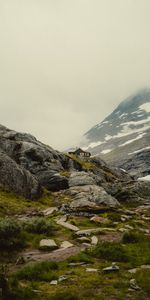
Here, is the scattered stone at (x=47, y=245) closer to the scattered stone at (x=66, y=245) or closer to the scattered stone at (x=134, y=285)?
the scattered stone at (x=66, y=245)

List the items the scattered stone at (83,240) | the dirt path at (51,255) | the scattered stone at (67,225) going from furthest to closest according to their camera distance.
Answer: the scattered stone at (67,225)
the scattered stone at (83,240)
the dirt path at (51,255)

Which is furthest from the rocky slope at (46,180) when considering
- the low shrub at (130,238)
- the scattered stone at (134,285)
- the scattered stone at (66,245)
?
the scattered stone at (134,285)

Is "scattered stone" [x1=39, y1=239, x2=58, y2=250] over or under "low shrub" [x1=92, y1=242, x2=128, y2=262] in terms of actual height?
over

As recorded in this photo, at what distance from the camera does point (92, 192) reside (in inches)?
2014

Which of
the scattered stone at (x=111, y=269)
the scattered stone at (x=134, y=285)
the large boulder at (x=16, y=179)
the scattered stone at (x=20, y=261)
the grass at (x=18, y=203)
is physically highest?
the large boulder at (x=16, y=179)

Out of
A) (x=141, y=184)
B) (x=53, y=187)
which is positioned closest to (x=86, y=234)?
(x=53, y=187)

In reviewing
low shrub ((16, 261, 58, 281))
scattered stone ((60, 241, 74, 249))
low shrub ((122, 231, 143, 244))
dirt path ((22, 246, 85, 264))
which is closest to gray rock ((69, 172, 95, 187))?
low shrub ((122, 231, 143, 244))

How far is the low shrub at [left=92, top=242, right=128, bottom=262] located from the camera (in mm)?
18464

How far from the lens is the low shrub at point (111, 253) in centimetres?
1846

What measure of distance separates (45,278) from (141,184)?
52606mm

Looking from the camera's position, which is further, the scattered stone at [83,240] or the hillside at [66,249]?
the scattered stone at [83,240]

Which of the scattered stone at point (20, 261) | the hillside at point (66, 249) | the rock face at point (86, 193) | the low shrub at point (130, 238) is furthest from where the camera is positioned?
the rock face at point (86, 193)

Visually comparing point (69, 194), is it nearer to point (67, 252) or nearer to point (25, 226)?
point (25, 226)

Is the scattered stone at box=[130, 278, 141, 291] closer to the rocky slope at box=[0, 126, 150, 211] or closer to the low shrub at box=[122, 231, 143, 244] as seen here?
the low shrub at box=[122, 231, 143, 244]
